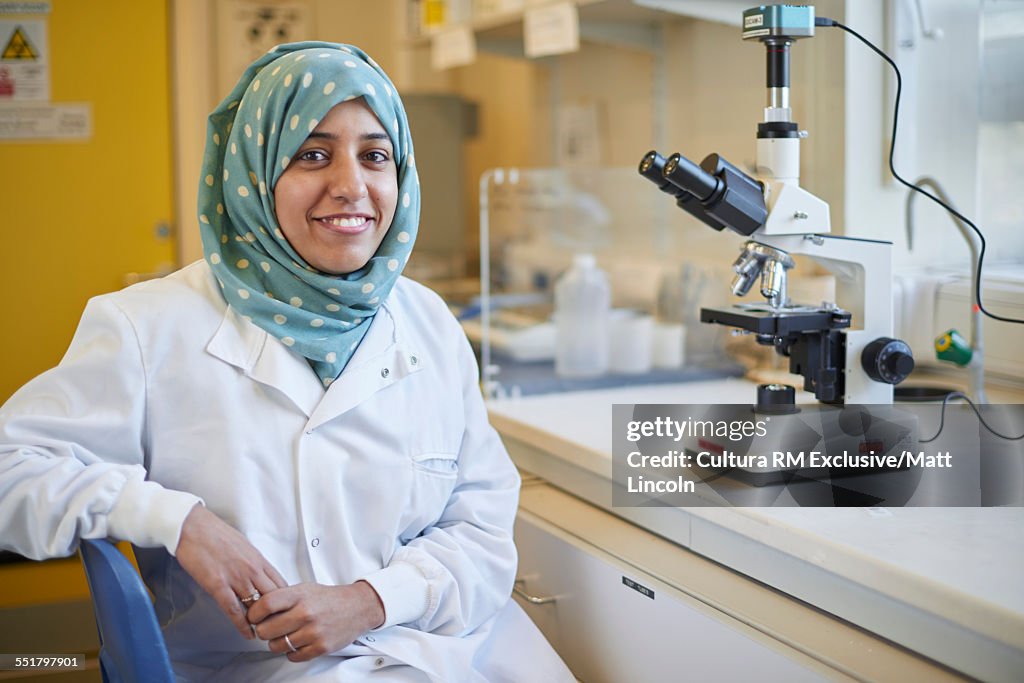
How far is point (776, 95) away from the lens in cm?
135

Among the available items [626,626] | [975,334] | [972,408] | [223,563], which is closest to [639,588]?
[626,626]

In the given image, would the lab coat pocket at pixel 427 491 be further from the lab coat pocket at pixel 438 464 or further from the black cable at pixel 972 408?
the black cable at pixel 972 408

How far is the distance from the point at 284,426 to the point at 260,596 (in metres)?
0.20

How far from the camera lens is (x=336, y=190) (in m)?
1.23

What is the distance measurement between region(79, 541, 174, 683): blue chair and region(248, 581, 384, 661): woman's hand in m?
0.10

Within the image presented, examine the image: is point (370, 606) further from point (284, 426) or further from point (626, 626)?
point (626, 626)

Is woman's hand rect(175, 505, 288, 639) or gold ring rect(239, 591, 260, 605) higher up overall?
woman's hand rect(175, 505, 288, 639)

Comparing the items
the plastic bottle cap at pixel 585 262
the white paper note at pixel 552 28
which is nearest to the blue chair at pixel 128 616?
the plastic bottle cap at pixel 585 262

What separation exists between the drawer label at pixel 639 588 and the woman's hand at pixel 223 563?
1.56 feet

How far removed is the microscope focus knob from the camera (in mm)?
1367

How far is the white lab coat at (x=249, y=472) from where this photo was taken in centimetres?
110

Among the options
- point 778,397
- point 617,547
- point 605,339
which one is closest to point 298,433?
point 617,547

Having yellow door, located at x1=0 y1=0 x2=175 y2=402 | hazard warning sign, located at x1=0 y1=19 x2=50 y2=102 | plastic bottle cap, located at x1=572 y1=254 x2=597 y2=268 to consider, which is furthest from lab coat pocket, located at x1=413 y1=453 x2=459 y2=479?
hazard warning sign, located at x1=0 y1=19 x2=50 y2=102

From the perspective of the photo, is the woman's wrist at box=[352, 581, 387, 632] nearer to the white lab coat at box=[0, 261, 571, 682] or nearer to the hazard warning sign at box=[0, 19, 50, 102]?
the white lab coat at box=[0, 261, 571, 682]
